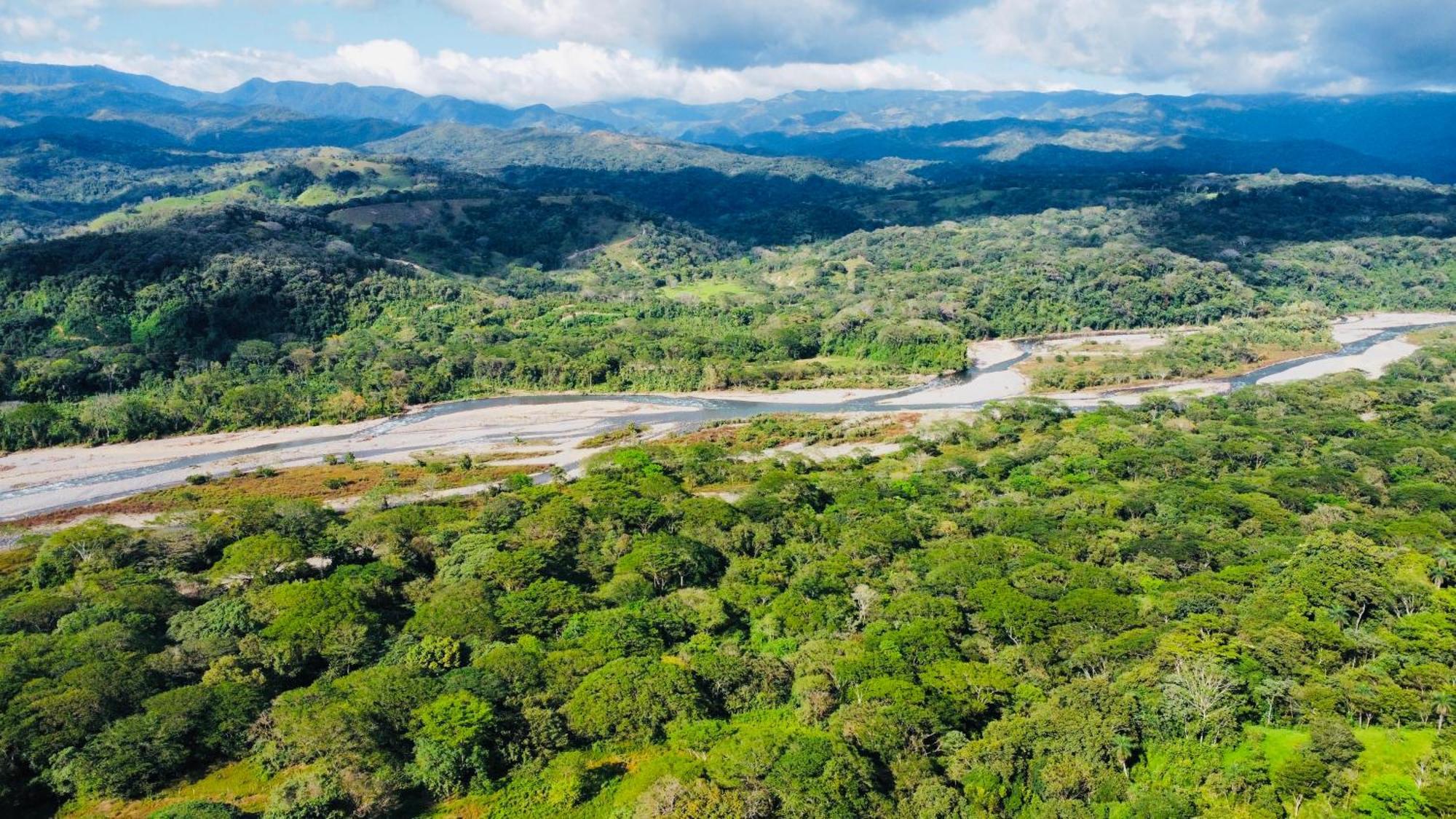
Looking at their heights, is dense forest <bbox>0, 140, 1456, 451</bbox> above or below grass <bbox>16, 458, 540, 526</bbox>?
above

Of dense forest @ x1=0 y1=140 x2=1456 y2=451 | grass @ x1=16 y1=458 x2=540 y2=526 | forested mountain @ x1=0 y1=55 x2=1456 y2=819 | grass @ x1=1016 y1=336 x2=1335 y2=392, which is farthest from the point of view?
dense forest @ x1=0 y1=140 x2=1456 y2=451

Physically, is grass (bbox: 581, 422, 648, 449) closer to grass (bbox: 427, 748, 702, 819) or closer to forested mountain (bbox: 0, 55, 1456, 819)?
forested mountain (bbox: 0, 55, 1456, 819)

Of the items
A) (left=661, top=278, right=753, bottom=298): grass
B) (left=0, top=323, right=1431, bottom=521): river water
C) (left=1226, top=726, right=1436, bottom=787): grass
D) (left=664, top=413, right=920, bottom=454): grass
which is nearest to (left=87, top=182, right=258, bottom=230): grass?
(left=661, top=278, right=753, bottom=298): grass

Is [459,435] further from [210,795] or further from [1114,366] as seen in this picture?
[1114,366]

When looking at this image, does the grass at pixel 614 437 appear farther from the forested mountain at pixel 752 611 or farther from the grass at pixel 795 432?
the grass at pixel 795 432

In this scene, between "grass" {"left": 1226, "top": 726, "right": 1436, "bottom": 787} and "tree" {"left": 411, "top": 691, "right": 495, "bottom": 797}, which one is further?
"tree" {"left": 411, "top": 691, "right": 495, "bottom": 797}

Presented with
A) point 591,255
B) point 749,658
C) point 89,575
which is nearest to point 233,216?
point 591,255

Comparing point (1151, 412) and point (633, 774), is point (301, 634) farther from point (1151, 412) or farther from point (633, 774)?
point (1151, 412)

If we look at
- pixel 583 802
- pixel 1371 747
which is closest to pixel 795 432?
pixel 583 802

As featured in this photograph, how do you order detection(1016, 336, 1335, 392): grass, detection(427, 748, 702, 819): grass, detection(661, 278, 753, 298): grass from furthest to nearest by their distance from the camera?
detection(661, 278, 753, 298): grass → detection(1016, 336, 1335, 392): grass → detection(427, 748, 702, 819): grass

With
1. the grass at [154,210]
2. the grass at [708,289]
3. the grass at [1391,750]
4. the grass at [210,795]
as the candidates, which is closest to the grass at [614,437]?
the grass at [210,795]
